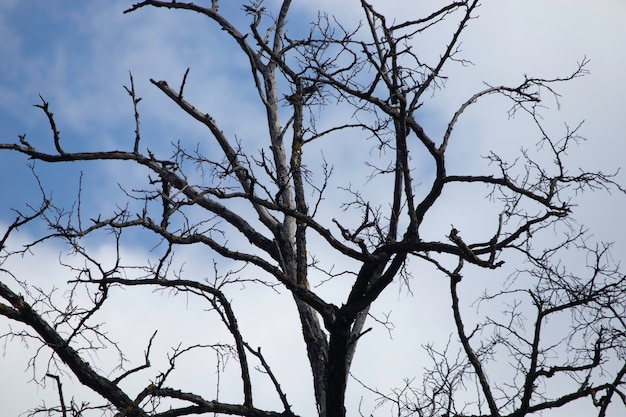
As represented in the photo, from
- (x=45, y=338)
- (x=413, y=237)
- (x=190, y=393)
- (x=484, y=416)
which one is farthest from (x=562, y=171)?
(x=45, y=338)

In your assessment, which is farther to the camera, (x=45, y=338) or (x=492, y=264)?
(x=45, y=338)

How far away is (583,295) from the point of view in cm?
727

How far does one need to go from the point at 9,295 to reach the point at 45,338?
567 mm

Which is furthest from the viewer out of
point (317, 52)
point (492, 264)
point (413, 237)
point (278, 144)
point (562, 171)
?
point (278, 144)

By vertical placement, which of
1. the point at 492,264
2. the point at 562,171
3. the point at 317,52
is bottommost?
the point at 492,264

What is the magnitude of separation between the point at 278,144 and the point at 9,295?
402cm

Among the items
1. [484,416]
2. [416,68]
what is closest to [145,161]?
[416,68]

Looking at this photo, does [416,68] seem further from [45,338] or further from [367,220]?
[45,338]

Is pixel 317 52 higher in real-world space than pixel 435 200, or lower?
higher

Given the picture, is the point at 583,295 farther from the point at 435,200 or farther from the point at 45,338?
the point at 45,338

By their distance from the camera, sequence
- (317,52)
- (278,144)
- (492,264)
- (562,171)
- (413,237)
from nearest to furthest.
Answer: (492,264) → (413,237) → (562,171) → (317,52) → (278,144)

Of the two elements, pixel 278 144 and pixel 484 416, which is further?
pixel 278 144

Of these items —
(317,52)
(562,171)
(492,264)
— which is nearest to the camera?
(492,264)

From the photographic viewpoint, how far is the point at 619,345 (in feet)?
23.7
